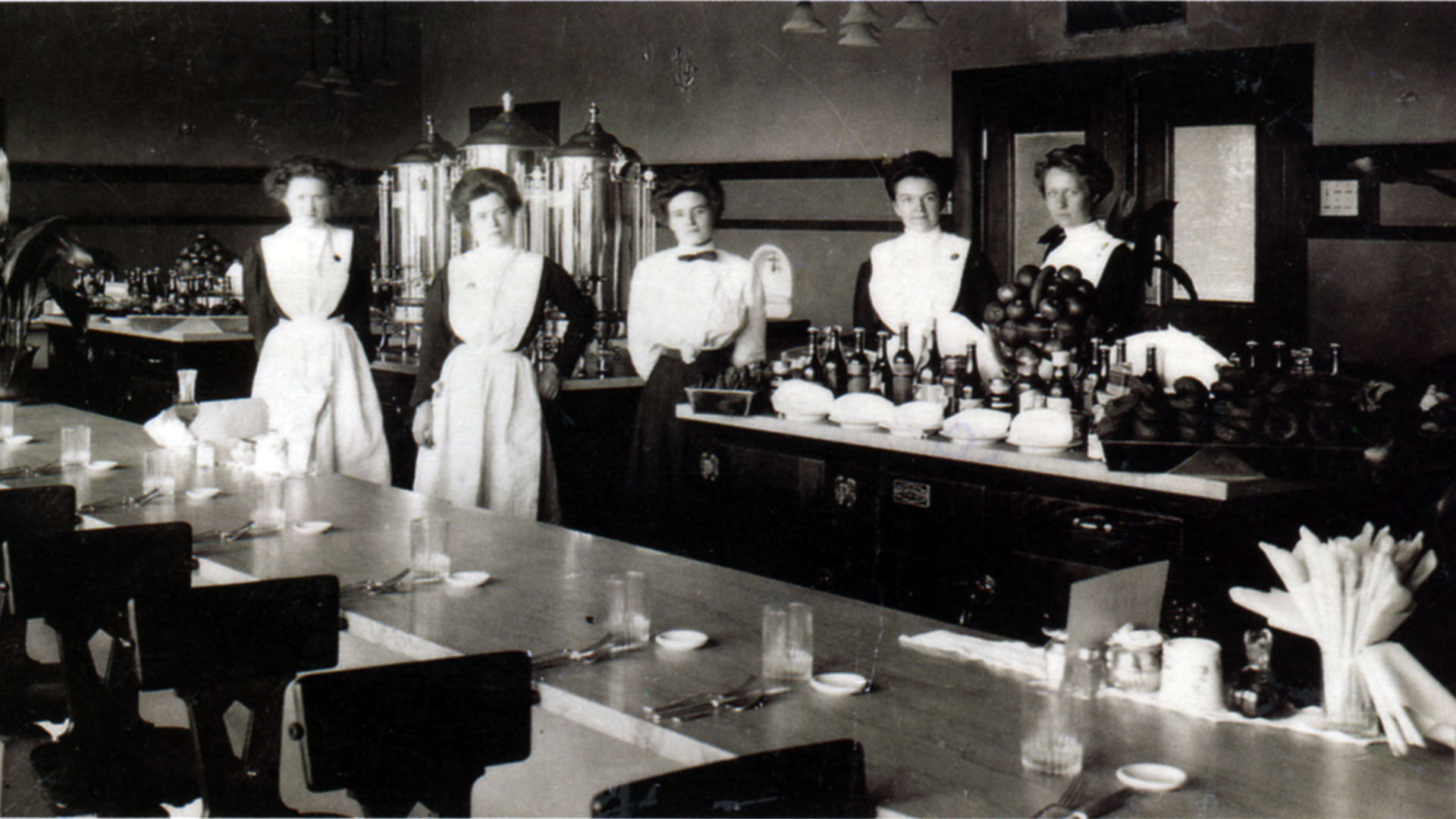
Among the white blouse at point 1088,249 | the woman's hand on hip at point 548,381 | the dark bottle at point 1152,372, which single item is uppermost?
the white blouse at point 1088,249

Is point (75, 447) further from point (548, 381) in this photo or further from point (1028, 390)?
point (1028, 390)

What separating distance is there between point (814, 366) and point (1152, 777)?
2671 millimetres

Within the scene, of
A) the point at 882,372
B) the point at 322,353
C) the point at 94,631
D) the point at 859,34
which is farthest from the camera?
the point at 859,34

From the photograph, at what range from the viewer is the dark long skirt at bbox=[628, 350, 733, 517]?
4.61 m

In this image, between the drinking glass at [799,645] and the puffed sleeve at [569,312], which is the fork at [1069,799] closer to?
the drinking glass at [799,645]

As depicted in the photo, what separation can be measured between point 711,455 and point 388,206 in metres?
4.88

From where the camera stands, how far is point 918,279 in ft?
14.8

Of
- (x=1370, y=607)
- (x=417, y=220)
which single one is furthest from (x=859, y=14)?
(x=1370, y=607)

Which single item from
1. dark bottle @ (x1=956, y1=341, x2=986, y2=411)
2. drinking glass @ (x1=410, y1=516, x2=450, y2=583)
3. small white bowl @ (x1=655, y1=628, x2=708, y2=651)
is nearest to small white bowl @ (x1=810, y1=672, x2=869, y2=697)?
small white bowl @ (x1=655, y1=628, x2=708, y2=651)

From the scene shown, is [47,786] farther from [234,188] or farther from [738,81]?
[234,188]

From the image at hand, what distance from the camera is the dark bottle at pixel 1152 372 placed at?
3.20 meters

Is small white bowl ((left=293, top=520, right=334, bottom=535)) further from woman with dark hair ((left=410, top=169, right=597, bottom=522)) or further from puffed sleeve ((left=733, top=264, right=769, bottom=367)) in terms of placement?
puffed sleeve ((left=733, top=264, right=769, bottom=367))

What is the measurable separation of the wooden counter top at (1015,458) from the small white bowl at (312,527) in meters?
1.41

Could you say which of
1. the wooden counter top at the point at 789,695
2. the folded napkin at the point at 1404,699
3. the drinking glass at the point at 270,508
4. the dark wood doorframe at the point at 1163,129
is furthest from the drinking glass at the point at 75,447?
the dark wood doorframe at the point at 1163,129
